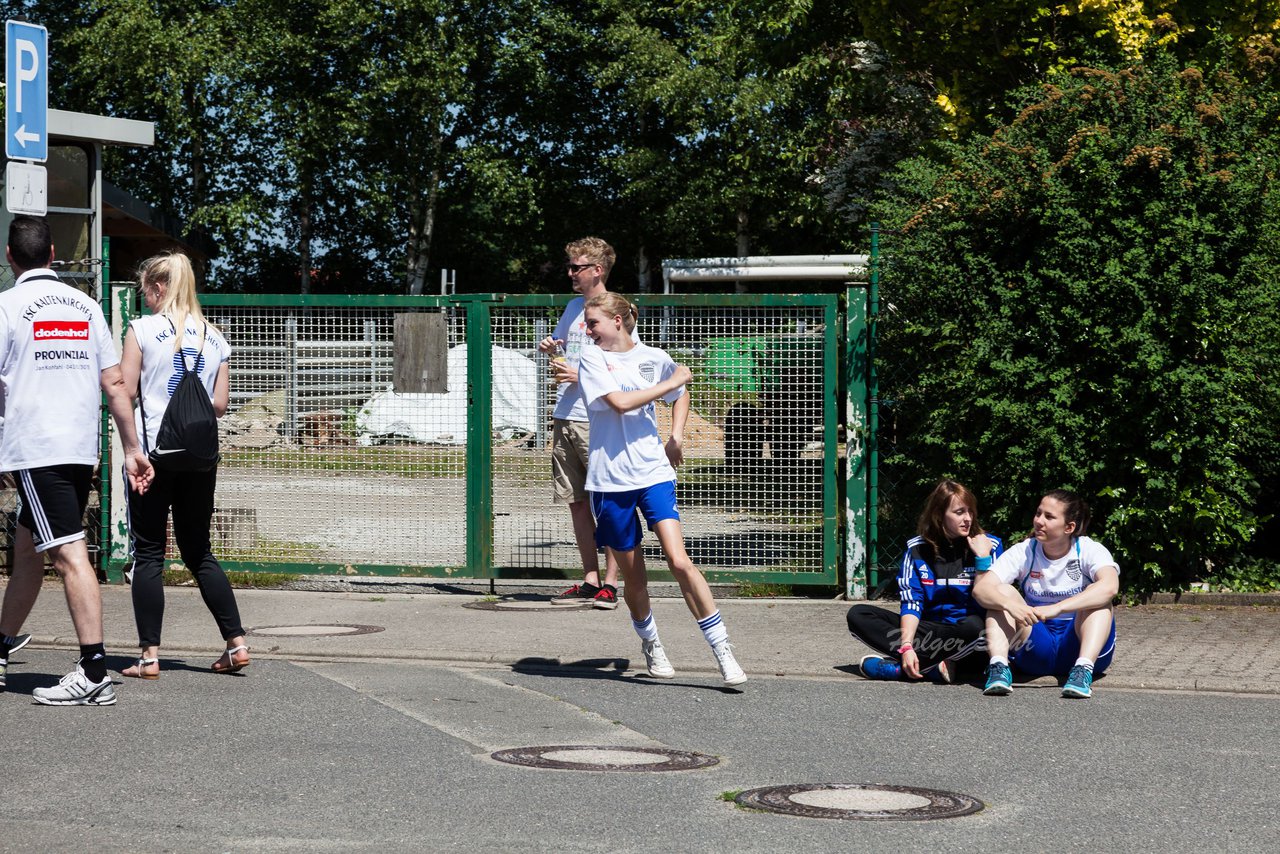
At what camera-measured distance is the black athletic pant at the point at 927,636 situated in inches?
316

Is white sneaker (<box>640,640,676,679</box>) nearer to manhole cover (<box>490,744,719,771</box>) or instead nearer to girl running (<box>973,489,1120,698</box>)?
girl running (<box>973,489,1120,698</box>)

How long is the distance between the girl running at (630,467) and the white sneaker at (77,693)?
91.6 inches

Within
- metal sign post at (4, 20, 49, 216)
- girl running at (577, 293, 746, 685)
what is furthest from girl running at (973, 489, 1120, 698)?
metal sign post at (4, 20, 49, 216)

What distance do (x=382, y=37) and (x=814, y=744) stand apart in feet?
132

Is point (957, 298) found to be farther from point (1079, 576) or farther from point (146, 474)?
point (146, 474)

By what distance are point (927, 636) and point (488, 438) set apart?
12.8 ft

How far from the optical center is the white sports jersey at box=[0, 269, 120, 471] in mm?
7164

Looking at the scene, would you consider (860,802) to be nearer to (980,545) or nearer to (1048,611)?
(1048,611)

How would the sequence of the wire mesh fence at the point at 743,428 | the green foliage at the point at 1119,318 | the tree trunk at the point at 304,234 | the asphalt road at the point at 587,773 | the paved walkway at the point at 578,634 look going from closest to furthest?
the asphalt road at the point at 587,773, the paved walkway at the point at 578,634, the green foliage at the point at 1119,318, the wire mesh fence at the point at 743,428, the tree trunk at the point at 304,234

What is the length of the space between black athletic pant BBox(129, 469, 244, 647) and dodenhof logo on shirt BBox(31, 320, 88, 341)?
735 millimetres

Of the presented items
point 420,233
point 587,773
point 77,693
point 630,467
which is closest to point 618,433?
point 630,467

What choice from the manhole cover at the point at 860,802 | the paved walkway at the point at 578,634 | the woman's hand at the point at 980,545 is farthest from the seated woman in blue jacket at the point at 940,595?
the manhole cover at the point at 860,802

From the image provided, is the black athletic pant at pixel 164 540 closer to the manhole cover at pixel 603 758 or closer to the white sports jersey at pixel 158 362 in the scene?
the white sports jersey at pixel 158 362

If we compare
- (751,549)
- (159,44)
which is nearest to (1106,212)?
(751,549)
